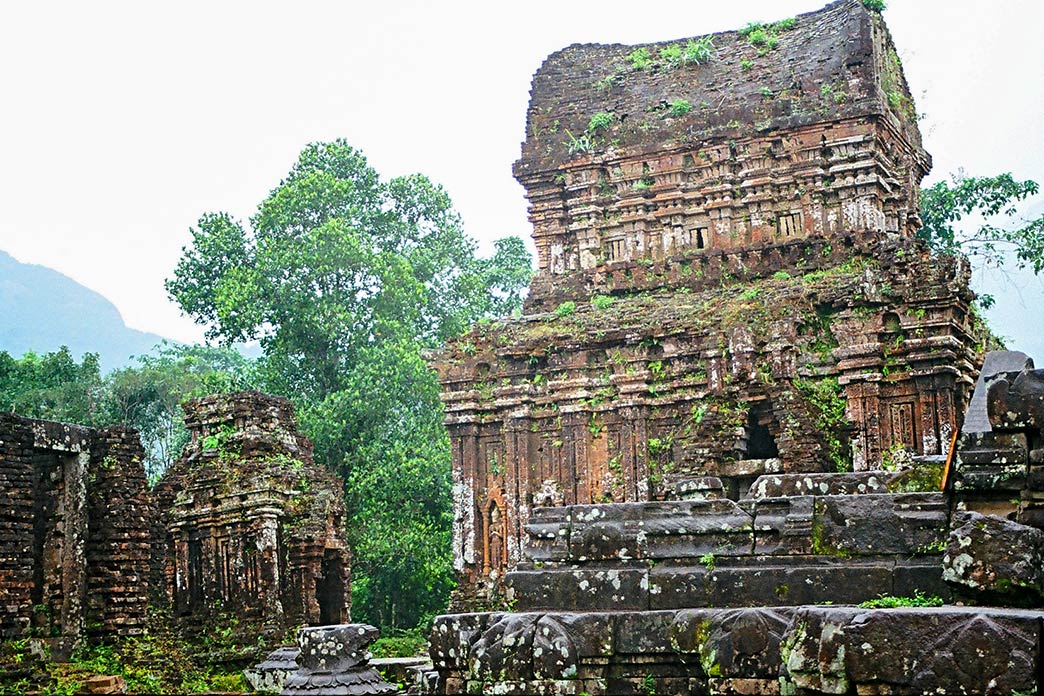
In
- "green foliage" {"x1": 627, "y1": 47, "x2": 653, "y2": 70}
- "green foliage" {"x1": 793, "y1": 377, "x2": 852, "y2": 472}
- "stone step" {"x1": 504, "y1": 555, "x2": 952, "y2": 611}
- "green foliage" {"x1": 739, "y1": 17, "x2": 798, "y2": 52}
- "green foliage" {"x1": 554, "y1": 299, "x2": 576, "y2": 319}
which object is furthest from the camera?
"green foliage" {"x1": 627, "y1": 47, "x2": 653, "y2": 70}

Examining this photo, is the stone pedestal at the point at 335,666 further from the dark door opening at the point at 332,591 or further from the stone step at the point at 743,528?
the dark door opening at the point at 332,591

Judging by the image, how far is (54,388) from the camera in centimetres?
3747

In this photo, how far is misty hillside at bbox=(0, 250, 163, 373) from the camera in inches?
5399

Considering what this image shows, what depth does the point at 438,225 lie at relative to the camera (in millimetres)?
40531

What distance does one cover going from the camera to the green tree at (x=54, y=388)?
36.2 metres

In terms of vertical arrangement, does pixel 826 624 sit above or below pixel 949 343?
below

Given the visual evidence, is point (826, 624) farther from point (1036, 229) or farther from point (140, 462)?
point (1036, 229)

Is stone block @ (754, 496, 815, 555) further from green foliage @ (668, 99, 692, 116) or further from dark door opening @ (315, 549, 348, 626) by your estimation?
green foliage @ (668, 99, 692, 116)

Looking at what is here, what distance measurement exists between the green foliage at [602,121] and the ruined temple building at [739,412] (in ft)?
0.20

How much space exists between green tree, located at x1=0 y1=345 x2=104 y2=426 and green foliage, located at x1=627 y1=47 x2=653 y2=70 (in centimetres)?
1858

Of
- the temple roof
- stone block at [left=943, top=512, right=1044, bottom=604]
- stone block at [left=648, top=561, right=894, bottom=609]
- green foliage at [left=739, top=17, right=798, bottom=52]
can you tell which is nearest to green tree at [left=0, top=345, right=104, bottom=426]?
the temple roof

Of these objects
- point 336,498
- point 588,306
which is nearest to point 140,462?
point 336,498

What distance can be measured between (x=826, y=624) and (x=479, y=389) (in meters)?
15.7

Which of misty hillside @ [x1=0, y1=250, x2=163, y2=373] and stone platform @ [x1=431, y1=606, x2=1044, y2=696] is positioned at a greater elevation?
misty hillside @ [x1=0, y1=250, x2=163, y2=373]
